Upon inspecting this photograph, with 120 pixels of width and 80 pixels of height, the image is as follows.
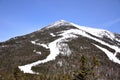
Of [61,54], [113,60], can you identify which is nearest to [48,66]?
[61,54]

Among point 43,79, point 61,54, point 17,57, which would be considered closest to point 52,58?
point 61,54

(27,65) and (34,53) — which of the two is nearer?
(27,65)

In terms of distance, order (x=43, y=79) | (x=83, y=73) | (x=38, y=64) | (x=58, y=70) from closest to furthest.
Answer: (x=83, y=73) < (x=43, y=79) < (x=58, y=70) < (x=38, y=64)

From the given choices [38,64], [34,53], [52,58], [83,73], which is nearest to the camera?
[83,73]

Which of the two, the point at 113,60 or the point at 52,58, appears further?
the point at 113,60

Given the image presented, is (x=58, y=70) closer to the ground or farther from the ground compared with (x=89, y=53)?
closer to the ground

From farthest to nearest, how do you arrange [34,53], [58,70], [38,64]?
[34,53] < [38,64] < [58,70]

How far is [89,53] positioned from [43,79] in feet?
294

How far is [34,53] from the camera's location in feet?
610

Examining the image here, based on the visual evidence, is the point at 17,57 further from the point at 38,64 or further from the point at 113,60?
the point at 113,60

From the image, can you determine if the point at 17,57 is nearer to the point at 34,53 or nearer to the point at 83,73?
the point at 34,53

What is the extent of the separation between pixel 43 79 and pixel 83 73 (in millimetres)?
77103

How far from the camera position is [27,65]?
163 metres

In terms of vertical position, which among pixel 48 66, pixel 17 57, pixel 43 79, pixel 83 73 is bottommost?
pixel 83 73
